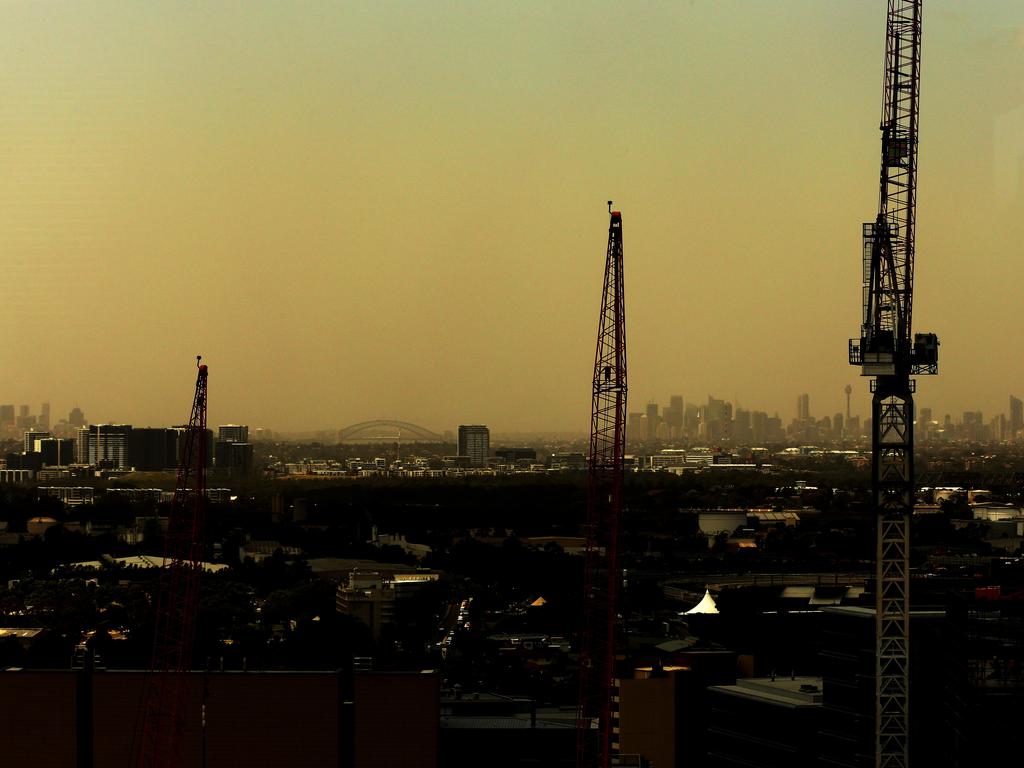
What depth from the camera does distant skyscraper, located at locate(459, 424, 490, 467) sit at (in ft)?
168

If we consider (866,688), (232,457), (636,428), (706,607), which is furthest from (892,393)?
(636,428)

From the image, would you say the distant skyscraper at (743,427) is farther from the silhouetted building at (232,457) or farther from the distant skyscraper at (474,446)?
the silhouetted building at (232,457)

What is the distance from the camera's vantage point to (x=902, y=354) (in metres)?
12.8

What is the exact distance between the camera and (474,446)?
2076 inches

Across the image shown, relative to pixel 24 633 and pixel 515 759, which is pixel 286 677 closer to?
pixel 515 759

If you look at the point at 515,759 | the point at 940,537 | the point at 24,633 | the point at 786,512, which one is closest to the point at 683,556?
the point at 940,537

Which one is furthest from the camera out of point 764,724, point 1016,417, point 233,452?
point 233,452

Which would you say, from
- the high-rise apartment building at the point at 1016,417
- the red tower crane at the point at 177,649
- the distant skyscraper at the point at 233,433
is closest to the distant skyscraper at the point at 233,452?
the distant skyscraper at the point at 233,433

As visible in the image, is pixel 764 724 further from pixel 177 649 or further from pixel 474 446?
pixel 474 446

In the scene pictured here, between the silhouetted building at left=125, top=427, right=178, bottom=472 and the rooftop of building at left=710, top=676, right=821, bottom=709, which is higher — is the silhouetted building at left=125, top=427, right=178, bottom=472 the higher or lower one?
the higher one

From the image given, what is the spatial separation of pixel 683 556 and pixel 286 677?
26.4m

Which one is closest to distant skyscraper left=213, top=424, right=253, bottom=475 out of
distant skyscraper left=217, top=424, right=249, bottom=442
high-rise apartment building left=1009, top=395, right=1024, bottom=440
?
distant skyscraper left=217, top=424, right=249, bottom=442

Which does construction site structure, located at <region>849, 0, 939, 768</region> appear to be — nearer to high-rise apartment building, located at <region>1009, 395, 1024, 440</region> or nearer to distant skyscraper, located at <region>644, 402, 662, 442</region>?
high-rise apartment building, located at <region>1009, 395, 1024, 440</region>

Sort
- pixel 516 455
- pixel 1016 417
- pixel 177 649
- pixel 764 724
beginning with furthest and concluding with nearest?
pixel 516 455
pixel 1016 417
pixel 764 724
pixel 177 649
